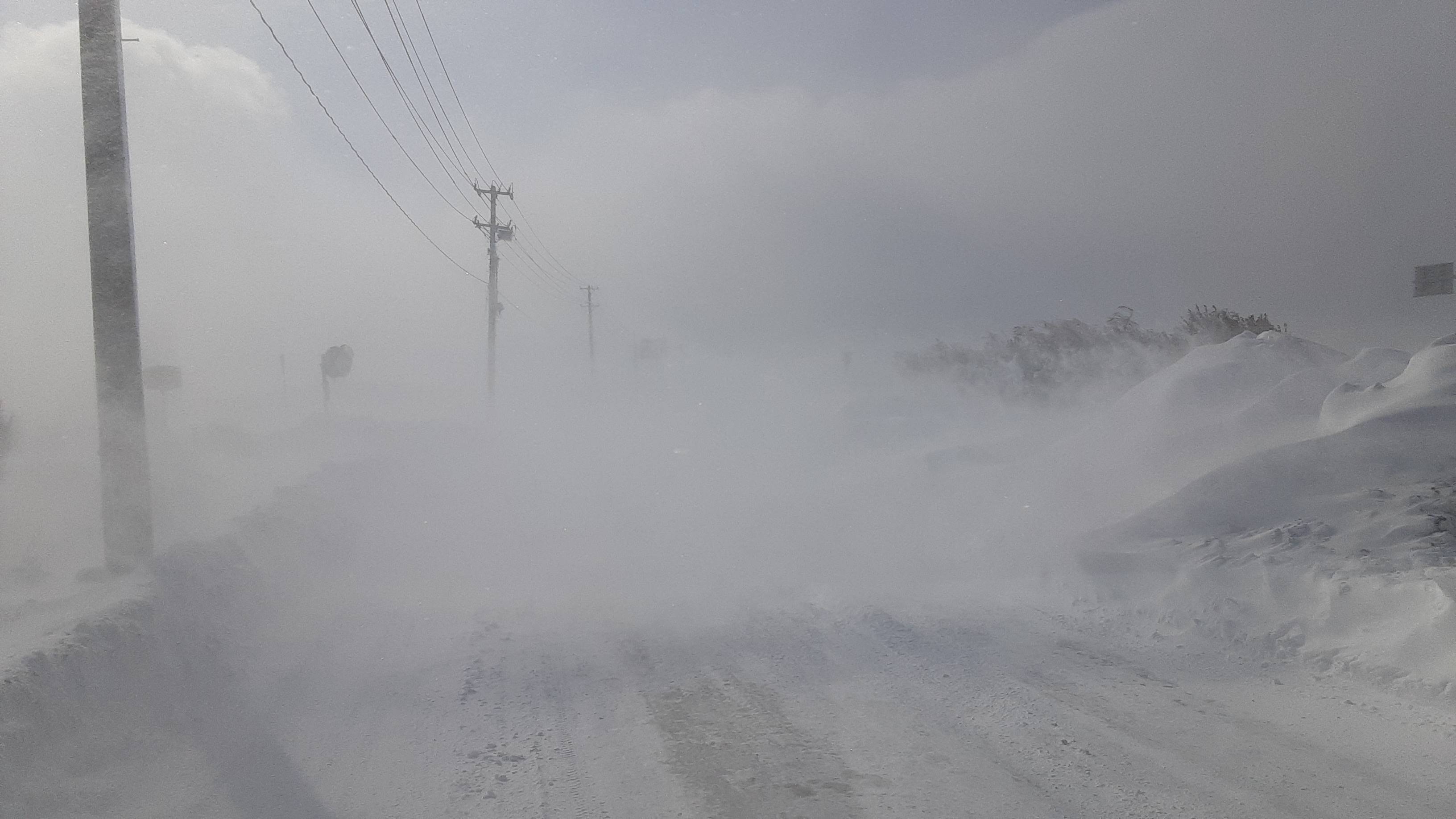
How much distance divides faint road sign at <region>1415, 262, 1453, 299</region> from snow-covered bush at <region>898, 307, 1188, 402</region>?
8313 mm

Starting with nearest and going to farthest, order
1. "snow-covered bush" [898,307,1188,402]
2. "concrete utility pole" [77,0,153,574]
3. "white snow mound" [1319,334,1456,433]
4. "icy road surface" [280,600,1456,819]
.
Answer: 1. "icy road surface" [280,600,1456,819]
2. "concrete utility pole" [77,0,153,574]
3. "white snow mound" [1319,334,1456,433]
4. "snow-covered bush" [898,307,1188,402]

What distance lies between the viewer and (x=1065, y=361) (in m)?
33.2

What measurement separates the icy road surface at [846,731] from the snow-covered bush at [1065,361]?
17.2 metres

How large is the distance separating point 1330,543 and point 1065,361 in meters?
28.2

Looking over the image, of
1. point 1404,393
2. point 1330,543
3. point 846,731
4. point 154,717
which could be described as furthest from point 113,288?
point 1404,393

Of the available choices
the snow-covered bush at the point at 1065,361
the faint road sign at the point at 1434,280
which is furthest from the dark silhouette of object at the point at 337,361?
the faint road sign at the point at 1434,280

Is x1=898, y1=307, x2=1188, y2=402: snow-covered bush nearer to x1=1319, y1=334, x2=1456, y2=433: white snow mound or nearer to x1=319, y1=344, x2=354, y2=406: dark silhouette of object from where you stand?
x1=1319, y1=334, x2=1456, y2=433: white snow mound

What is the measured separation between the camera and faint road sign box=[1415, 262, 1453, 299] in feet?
95.1

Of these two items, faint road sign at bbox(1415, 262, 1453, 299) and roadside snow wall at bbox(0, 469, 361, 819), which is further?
faint road sign at bbox(1415, 262, 1453, 299)

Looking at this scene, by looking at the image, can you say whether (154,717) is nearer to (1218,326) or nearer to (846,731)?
(846,731)

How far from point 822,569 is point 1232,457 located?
189 inches

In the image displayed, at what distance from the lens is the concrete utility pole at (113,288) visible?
630 cm

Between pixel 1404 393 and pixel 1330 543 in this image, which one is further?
pixel 1404 393

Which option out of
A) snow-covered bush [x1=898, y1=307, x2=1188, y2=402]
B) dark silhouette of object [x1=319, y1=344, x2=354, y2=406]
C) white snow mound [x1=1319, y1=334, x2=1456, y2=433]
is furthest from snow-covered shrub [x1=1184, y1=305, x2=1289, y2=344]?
dark silhouette of object [x1=319, y1=344, x2=354, y2=406]
